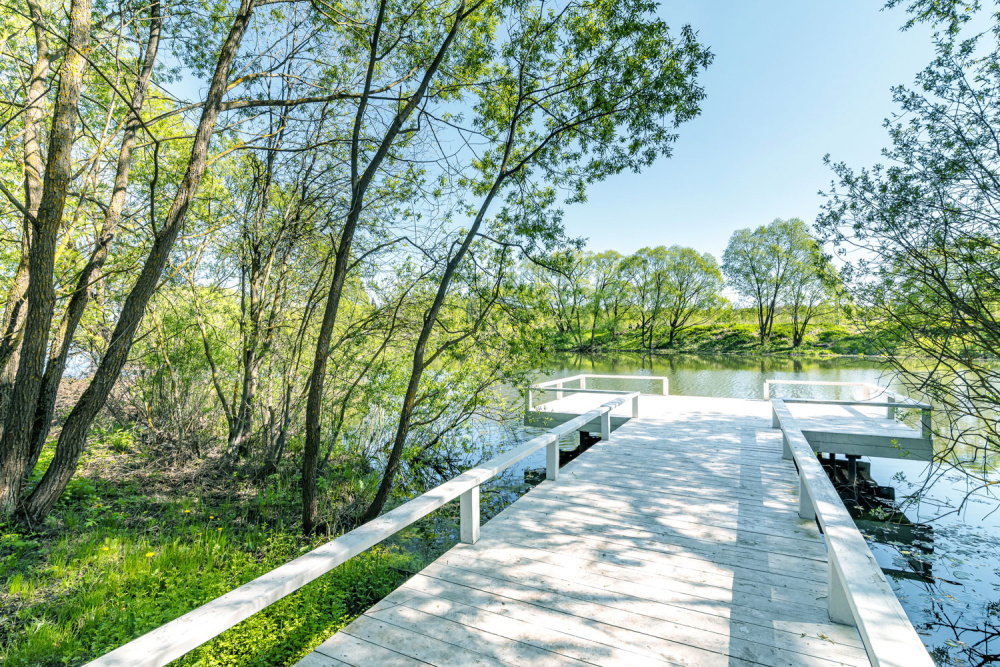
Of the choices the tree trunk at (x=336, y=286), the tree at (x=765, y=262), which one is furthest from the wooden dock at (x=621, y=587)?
the tree at (x=765, y=262)

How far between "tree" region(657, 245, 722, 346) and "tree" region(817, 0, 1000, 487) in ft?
119

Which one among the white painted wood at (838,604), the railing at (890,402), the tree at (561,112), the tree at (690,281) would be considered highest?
the tree at (690,281)

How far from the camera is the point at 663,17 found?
527 centimetres

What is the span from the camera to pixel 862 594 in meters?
1.89

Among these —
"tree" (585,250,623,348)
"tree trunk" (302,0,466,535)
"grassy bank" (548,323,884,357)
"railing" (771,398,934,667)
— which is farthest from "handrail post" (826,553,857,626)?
"tree" (585,250,623,348)

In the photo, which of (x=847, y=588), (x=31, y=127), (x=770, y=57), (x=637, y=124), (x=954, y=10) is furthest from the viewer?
(x=770, y=57)

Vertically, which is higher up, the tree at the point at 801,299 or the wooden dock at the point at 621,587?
the tree at the point at 801,299

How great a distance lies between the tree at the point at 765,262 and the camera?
34812 millimetres

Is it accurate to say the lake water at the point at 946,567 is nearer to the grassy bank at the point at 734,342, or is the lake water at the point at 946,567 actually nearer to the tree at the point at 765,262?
the grassy bank at the point at 734,342

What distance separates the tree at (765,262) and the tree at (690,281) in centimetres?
149

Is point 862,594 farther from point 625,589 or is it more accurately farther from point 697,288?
point 697,288

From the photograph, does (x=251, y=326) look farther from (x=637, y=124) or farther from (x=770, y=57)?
(x=770, y=57)

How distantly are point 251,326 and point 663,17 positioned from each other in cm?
679

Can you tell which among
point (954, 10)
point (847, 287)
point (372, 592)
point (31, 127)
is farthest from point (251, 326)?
point (954, 10)
